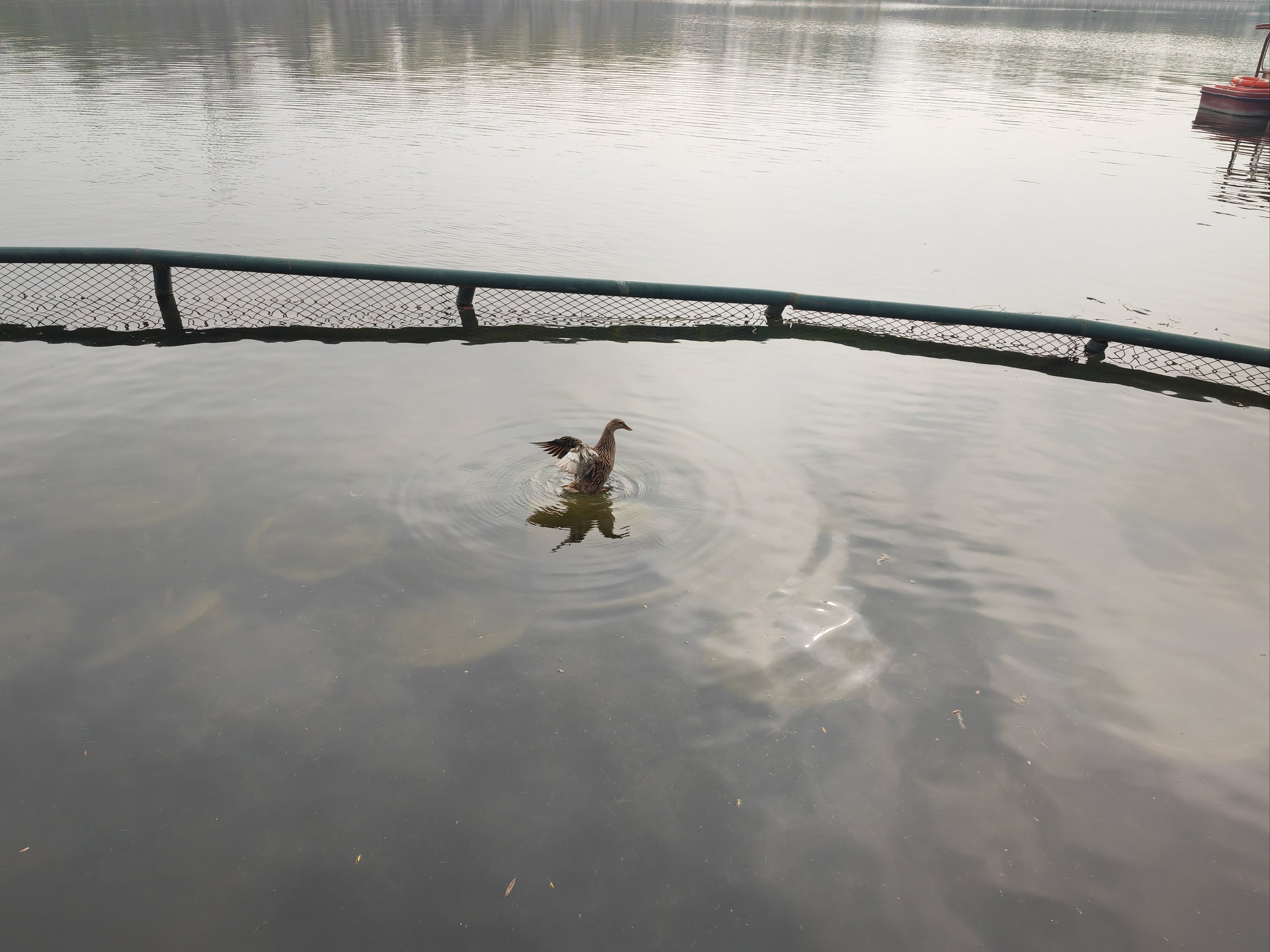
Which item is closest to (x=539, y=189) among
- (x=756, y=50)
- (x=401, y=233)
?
(x=401, y=233)

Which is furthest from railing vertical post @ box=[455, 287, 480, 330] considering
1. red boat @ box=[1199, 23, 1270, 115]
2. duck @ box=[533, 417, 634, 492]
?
red boat @ box=[1199, 23, 1270, 115]

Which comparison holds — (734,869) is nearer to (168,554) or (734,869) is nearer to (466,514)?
(466,514)

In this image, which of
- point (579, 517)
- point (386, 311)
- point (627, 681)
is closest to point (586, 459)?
point (579, 517)

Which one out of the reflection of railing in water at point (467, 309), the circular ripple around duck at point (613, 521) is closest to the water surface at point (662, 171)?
the reflection of railing in water at point (467, 309)

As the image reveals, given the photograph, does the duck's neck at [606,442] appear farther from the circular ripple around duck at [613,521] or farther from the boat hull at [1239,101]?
A: the boat hull at [1239,101]

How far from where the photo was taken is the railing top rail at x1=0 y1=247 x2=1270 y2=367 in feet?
35.5

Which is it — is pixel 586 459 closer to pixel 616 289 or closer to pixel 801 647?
pixel 801 647

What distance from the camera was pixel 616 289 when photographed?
11.4 m

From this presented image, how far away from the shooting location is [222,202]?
17.9m

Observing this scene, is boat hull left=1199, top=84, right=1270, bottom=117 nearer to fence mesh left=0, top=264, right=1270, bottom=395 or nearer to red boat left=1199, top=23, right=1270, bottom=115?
red boat left=1199, top=23, right=1270, bottom=115

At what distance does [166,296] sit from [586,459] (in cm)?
779

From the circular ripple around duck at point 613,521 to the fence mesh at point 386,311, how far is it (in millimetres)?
4104

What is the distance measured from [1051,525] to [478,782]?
555cm

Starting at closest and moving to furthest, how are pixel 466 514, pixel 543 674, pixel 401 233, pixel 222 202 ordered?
pixel 543 674 → pixel 466 514 → pixel 401 233 → pixel 222 202
